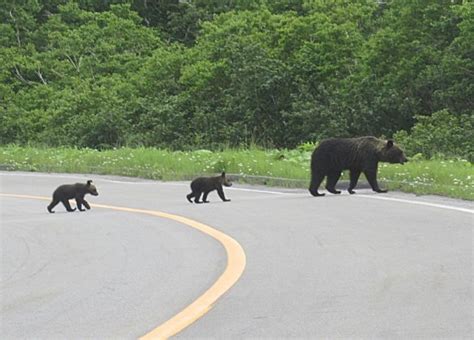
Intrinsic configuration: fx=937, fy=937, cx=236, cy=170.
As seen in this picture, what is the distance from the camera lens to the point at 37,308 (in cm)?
757

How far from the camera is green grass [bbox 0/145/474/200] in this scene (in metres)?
17.2

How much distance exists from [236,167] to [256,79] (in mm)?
12726

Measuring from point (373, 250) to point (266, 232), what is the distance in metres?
2.23

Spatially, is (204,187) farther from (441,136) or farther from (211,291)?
(441,136)

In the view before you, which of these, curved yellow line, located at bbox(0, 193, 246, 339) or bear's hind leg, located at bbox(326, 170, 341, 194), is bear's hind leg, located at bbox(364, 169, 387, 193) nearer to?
bear's hind leg, located at bbox(326, 170, 341, 194)

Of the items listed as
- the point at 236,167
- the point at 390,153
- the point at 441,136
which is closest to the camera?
the point at 390,153

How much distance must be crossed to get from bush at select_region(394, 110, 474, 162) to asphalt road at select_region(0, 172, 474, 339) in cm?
981

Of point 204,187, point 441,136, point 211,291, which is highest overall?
point 441,136

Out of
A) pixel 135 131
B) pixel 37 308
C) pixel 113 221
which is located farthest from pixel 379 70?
pixel 37 308

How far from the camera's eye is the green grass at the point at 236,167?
17156 mm

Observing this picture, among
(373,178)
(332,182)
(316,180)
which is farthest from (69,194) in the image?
(373,178)

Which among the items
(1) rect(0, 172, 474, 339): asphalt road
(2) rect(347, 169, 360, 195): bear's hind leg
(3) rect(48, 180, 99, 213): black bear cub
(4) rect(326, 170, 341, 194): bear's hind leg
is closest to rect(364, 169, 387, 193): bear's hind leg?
(2) rect(347, 169, 360, 195): bear's hind leg

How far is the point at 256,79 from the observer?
34312mm

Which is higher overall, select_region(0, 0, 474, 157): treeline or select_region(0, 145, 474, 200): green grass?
select_region(0, 0, 474, 157): treeline
